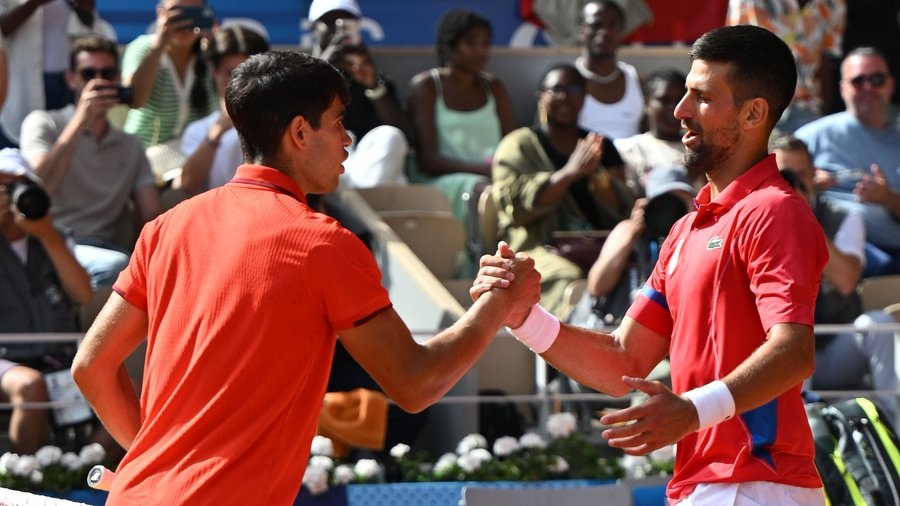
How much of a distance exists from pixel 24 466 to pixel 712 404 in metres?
3.73

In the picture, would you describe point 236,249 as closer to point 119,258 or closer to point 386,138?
point 119,258

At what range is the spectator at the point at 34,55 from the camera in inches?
315

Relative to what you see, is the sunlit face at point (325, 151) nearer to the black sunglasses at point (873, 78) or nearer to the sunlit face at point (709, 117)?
the sunlit face at point (709, 117)

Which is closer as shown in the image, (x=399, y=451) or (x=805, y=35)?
(x=399, y=451)

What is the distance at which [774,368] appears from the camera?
9.84 feet

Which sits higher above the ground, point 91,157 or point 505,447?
point 91,157

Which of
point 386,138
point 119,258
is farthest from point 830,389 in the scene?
point 119,258

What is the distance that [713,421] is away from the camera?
2953 mm

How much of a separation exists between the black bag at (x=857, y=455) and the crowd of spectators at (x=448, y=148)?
1.46 meters

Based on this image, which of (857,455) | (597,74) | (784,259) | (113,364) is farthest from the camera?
(597,74)

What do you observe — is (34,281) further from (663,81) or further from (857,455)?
(663,81)

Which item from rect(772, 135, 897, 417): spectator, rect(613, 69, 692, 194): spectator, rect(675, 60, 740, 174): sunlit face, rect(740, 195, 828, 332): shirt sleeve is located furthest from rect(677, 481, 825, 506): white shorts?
rect(613, 69, 692, 194): spectator

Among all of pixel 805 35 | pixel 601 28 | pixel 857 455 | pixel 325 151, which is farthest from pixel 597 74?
pixel 325 151

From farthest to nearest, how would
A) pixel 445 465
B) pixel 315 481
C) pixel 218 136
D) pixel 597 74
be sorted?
pixel 597 74 → pixel 218 136 → pixel 445 465 → pixel 315 481
